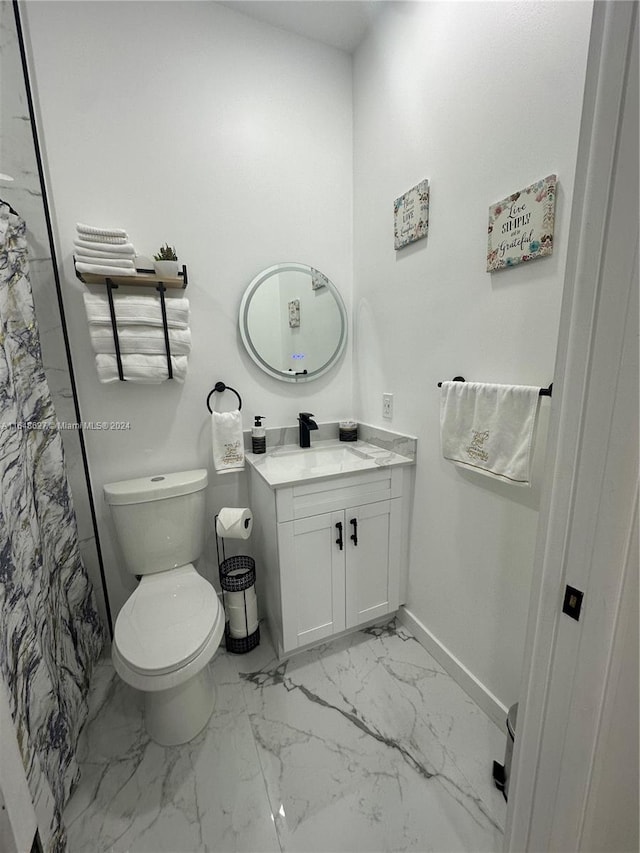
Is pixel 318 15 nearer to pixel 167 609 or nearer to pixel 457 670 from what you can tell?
pixel 167 609

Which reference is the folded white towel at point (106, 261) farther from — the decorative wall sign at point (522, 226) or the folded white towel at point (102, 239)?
the decorative wall sign at point (522, 226)

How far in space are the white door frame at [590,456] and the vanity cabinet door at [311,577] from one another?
34.3 inches

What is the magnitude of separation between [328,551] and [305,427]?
632 millimetres

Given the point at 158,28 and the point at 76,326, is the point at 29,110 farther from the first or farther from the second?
the point at 76,326

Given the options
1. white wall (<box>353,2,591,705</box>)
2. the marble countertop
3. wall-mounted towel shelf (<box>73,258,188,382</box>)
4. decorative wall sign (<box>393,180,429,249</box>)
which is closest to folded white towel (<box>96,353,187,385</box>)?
wall-mounted towel shelf (<box>73,258,188,382</box>)

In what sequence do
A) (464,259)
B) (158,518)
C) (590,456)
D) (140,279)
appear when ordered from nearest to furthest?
(590,456), (464,259), (140,279), (158,518)

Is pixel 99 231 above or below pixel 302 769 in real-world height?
above

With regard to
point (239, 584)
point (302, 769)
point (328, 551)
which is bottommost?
point (302, 769)

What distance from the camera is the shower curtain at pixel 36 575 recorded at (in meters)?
0.89

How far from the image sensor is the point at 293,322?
1.82m

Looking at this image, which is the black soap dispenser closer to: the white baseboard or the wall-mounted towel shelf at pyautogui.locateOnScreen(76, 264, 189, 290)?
the wall-mounted towel shelf at pyautogui.locateOnScreen(76, 264, 189, 290)

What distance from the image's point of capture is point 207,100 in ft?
4.98

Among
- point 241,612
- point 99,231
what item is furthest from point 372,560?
point 99,231

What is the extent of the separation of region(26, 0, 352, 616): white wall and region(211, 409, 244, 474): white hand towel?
0.13 meters
